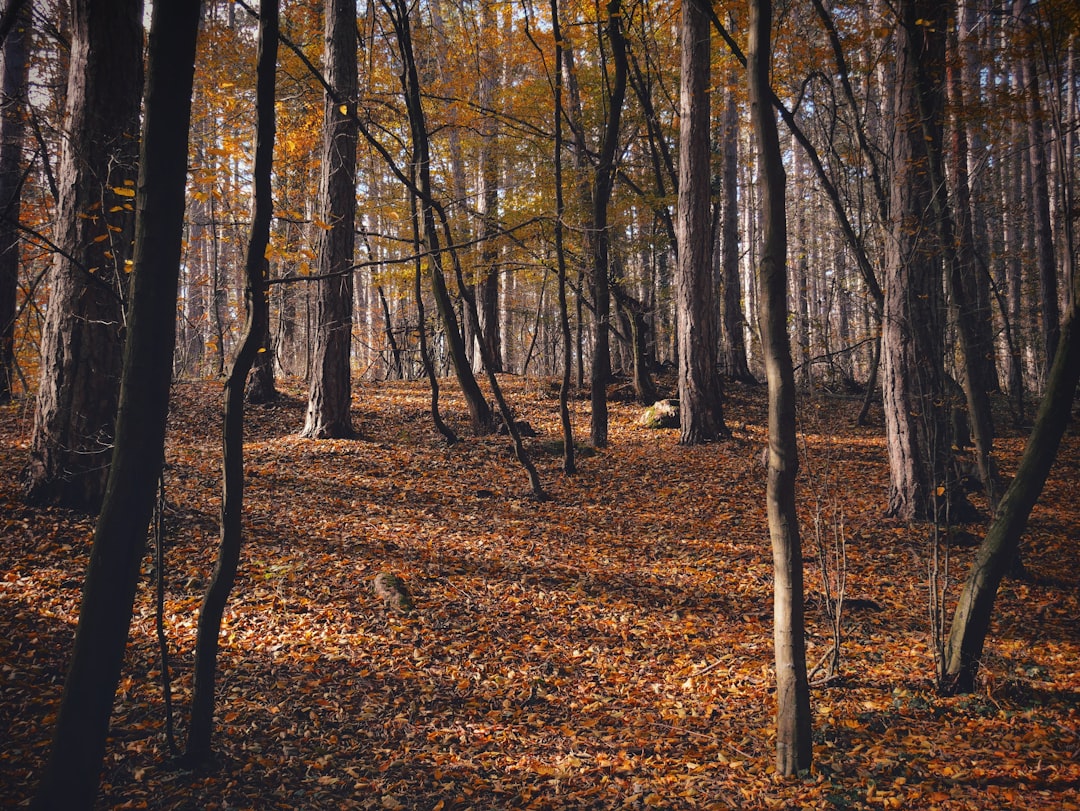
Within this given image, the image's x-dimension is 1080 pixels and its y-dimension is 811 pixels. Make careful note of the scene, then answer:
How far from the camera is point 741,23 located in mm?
11094

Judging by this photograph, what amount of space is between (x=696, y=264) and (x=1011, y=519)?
6928mm

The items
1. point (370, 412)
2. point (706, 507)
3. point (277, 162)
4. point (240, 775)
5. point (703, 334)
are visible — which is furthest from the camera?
point (277, 162)

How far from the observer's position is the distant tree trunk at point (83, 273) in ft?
18.5

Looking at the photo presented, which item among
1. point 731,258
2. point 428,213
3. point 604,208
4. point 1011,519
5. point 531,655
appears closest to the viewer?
point 1011,519

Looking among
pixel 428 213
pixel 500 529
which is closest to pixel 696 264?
pixel 428 213

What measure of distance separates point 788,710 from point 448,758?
2.03m

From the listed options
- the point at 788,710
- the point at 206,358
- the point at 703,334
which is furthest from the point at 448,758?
the point at 206,358

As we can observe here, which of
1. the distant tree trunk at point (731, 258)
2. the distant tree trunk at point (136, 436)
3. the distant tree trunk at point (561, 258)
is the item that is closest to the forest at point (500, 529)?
the distant tree trunk at point (136, 436)

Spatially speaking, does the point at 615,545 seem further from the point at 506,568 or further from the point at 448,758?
the point at 448,758

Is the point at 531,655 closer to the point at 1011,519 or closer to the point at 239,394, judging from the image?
the point at 239,394

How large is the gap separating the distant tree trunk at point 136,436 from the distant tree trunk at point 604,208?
5558 millimetres

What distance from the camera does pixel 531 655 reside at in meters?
5.02

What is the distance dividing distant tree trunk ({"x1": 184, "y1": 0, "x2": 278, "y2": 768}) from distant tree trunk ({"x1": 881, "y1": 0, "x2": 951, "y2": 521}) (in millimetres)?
6319

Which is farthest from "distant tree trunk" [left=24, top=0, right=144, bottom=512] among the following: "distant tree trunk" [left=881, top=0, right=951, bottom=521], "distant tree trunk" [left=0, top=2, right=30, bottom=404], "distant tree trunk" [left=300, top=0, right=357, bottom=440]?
"distant tree trunk" [left=881, top=0, right=951, bottom=521]
